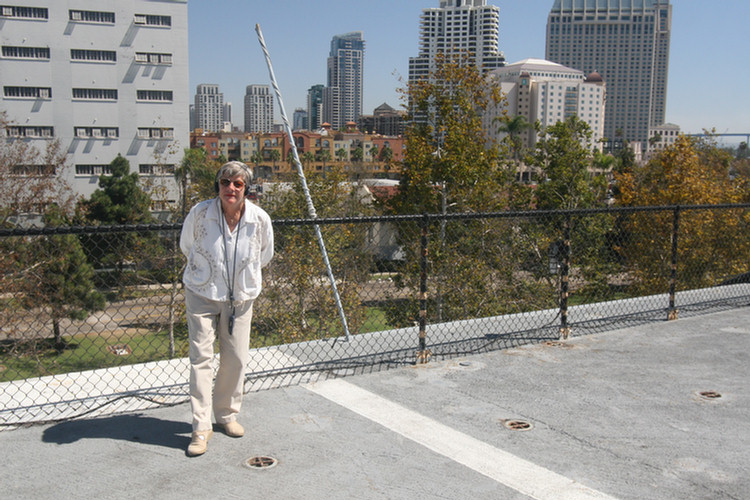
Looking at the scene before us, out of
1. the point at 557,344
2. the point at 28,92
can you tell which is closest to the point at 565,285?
the point at 557,344

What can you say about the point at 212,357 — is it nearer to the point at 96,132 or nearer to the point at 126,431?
the point at 126,431

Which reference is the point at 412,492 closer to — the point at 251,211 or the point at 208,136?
the point at 251,211

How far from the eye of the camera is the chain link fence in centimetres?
457

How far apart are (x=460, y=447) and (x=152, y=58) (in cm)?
7451

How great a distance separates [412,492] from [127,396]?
213 centimetres

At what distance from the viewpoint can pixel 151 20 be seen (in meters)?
70.7

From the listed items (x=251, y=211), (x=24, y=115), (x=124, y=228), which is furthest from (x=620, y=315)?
(x=24, y=115)

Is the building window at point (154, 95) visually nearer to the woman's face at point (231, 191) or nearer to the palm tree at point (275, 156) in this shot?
the palm tree at point (275, 156)

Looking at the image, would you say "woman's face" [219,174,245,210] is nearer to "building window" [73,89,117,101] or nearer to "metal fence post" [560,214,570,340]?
"metal fence post" [560,214,570,340]

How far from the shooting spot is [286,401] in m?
4.33

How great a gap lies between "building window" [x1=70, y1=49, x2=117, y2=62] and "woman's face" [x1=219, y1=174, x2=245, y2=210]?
72.8 metres

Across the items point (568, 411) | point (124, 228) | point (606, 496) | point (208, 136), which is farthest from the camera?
point (208, 136)

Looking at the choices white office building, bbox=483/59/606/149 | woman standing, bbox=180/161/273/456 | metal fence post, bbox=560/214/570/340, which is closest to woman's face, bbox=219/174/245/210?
woman standing, bbox=180/161/273/456

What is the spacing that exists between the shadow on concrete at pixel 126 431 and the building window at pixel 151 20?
74.3 meters
